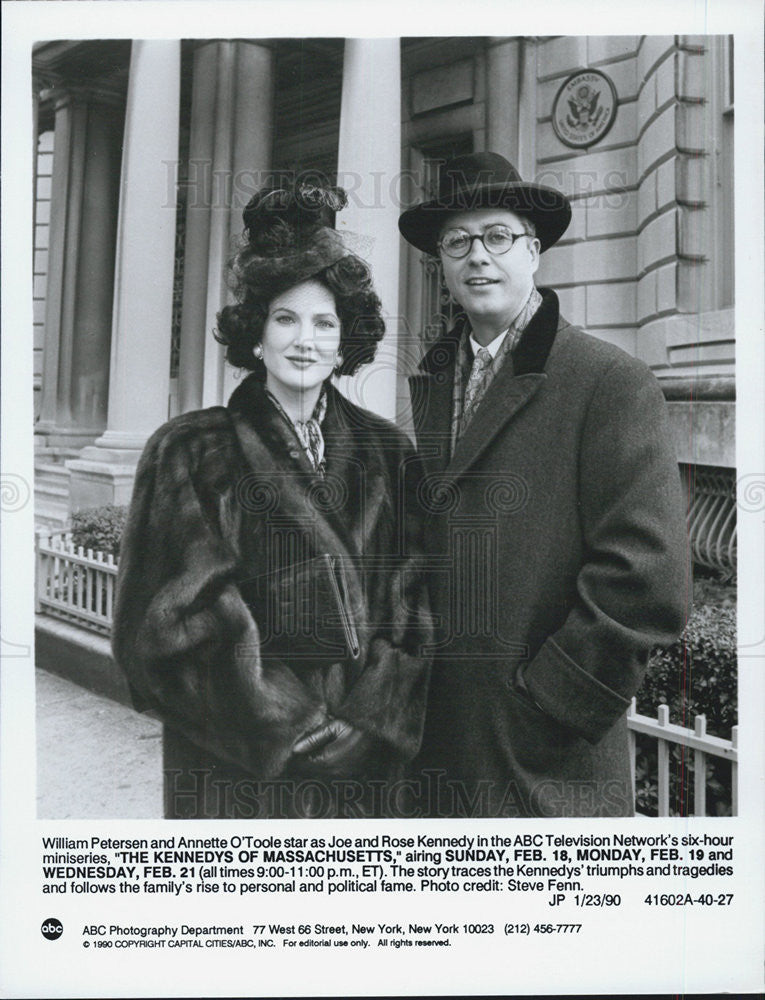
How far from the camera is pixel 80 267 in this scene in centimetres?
340

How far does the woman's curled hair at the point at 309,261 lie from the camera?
10.0 ft

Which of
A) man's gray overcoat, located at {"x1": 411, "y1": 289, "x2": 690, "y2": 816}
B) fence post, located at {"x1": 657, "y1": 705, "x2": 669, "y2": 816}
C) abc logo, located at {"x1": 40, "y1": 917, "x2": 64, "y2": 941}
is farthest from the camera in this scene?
abc logo, located at {"x1": 40, "y1": 917, "x2": 64, "y2": 941}

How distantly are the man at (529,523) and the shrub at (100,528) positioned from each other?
128 cm

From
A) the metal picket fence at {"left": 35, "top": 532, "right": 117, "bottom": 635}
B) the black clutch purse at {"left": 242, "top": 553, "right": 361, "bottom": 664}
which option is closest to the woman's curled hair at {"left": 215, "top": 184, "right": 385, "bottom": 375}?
the black clutch purse at {"left": 242, "top": 553, "right": 361, "bottom": 664}

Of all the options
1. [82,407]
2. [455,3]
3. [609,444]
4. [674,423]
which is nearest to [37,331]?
[82,407]

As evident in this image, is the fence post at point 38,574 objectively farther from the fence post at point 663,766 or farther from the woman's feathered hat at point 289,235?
the fence post at point 663,766

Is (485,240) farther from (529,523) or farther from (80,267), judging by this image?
(80,267)

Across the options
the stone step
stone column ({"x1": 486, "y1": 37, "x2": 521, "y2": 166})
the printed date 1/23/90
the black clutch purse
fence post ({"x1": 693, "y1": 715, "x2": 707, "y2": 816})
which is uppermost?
stone column ({"x1": 486, "y1": 37, "x2": 521, "y2": 166})

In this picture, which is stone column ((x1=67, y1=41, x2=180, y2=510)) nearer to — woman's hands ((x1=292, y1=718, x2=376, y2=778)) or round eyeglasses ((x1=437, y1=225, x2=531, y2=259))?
round eyeglasses ((x1=437, y1=225, x2=531, y2=259))

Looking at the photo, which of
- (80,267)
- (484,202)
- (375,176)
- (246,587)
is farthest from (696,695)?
(80,267)

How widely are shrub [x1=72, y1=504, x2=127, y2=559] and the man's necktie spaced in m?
1.43

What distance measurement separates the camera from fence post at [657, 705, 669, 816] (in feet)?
9.89

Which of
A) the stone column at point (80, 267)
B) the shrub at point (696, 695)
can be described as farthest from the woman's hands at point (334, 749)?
the stone column at point (80, 267)

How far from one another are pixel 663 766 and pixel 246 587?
1.72 meters
